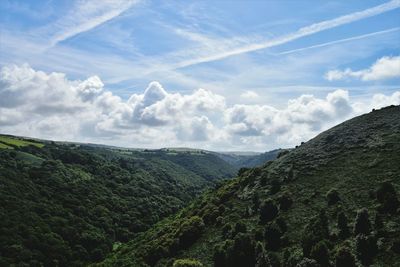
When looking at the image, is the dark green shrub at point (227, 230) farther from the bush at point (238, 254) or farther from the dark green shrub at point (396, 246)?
the dark green shrub at point (396, 246)

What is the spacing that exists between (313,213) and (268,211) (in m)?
7.44

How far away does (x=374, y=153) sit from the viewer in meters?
66.1

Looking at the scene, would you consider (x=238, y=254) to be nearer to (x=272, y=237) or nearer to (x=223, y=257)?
(x=223, y=257)

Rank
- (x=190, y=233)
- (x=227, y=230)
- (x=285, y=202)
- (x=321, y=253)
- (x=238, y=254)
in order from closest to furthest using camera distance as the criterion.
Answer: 1. (x=321, y=253)
2. (x=238, y=254)
3. (x=227, y=230)
4. (x=285, y=202)
5. (x=190, y=233)

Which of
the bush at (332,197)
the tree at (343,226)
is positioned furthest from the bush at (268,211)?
the tree at (343,226)

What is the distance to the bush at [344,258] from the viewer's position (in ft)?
127

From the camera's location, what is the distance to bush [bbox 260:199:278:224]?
193ft

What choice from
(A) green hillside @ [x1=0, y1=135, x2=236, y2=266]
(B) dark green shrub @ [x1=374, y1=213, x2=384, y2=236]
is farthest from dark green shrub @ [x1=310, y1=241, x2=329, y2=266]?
(A) green hillside @ [x1=0, y1=135, x2=236, y2=266]

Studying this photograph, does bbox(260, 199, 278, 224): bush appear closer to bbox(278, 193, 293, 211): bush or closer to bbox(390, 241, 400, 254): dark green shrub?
bbox(278, 193, 293, 211): bush

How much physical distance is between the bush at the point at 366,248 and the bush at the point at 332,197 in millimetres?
13341

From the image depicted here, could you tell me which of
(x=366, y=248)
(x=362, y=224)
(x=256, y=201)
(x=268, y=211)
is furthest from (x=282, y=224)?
(x=366, y=248)

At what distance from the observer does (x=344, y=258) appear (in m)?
38.9

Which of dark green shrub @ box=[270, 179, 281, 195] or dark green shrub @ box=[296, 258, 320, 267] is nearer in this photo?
dark green shrub @ box=[296, 258, 320, 267]

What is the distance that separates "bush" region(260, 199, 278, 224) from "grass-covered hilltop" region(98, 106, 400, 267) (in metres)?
0.17
